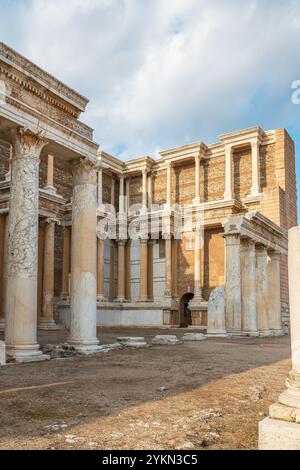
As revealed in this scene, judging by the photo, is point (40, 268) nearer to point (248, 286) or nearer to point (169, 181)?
point (248, 286)

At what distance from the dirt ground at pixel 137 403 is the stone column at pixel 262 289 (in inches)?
494

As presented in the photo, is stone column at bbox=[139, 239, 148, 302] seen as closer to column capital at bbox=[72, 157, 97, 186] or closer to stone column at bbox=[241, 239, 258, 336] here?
stone column at bbox=[241, 239, 258, 336]

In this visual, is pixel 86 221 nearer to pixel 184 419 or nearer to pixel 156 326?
pixel 184 419

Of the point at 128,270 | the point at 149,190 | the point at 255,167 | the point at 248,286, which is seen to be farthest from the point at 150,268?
the point at 248,286

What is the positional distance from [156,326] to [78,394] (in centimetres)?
2247

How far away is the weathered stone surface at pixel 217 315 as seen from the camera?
18.5 m

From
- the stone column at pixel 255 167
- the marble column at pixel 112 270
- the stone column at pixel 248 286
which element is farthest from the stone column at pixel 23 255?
the marble column at pixel 112 270

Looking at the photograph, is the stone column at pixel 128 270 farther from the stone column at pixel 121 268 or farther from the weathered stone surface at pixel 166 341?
the weathered stone surface at pixel 166 341

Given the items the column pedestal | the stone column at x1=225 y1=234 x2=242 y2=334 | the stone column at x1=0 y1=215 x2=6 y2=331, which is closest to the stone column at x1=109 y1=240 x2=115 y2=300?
the column pedestal

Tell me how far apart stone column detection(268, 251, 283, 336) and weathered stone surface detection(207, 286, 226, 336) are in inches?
226

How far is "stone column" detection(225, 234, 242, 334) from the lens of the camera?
63.8 feet

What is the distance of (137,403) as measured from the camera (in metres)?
5.54

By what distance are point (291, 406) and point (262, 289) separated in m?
19.2

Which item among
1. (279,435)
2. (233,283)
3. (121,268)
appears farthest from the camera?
(121,268)
